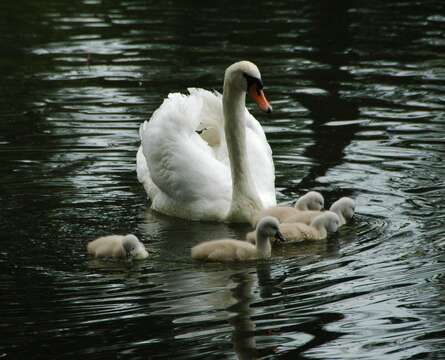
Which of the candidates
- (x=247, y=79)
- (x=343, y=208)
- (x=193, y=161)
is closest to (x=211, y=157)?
(x=193, y=161)

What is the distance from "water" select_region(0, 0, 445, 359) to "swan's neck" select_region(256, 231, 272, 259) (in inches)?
3.5

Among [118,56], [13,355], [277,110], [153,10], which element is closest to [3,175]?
[277,110]

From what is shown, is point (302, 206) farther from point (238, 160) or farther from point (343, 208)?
point (238, 160)

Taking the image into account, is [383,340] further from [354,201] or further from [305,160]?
[305,160]

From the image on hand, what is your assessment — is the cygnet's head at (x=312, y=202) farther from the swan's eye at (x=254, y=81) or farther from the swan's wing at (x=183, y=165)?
the swan's eye at (x=254, y=81)

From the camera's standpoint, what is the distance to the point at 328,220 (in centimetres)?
1055

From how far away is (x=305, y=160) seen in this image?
13445mm

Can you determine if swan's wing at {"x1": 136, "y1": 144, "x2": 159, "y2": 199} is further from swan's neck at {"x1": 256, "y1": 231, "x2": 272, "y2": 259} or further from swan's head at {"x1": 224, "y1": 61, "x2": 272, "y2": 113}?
swan's neck at {"x1": 256, "y1": 231, "x2": 272, "y2": 259}

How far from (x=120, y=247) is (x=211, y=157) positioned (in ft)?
8.08

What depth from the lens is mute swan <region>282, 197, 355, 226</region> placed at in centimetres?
1073

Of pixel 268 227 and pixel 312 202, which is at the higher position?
pixel 268 227

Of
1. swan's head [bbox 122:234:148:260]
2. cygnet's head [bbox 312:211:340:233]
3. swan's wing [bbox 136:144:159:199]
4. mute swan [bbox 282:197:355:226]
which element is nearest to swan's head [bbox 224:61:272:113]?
mute swan [bbox 282:197:355:226]

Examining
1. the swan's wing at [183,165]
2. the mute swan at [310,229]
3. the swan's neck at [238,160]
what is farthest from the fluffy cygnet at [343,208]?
the swan's wing at [183,165]

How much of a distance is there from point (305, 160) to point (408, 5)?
36.2ft
